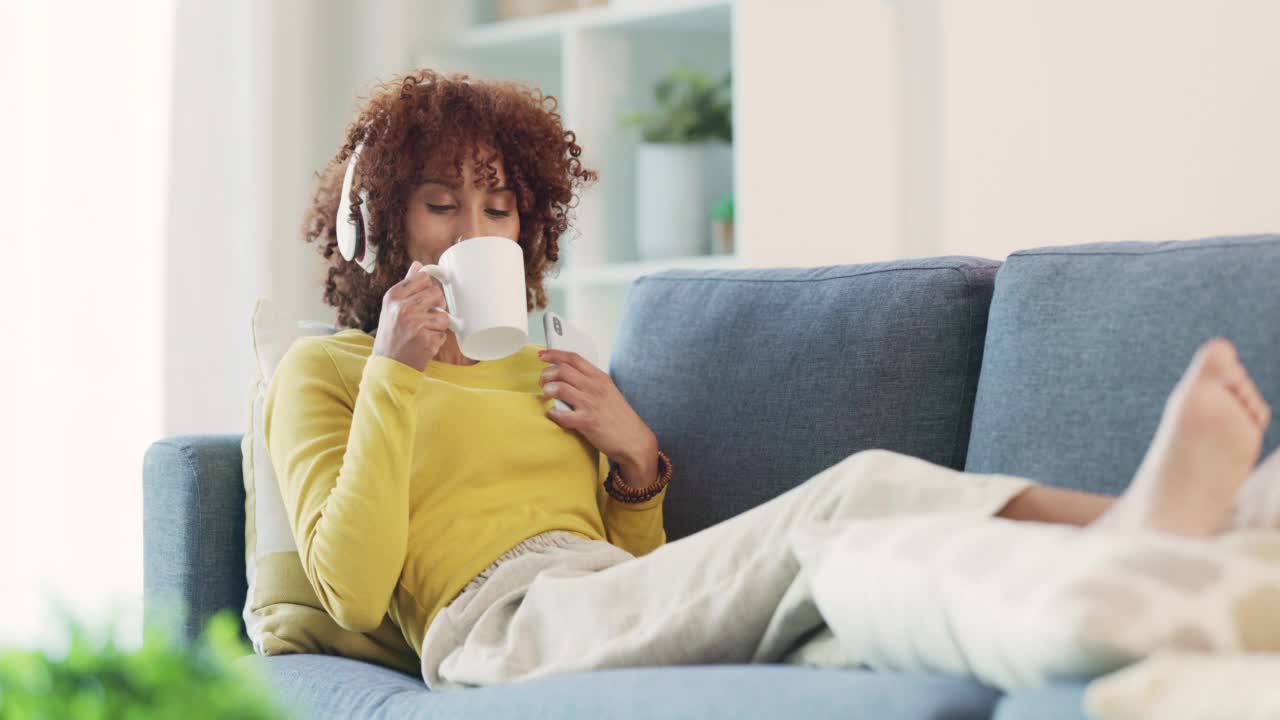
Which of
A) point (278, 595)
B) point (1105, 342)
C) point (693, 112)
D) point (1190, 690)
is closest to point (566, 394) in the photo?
point (278, 595)

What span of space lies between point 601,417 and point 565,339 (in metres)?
A: 0.18

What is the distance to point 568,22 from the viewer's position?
3.00 metres

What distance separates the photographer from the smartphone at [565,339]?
1.70 metres

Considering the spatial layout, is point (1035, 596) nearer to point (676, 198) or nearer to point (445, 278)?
point (445, 278)

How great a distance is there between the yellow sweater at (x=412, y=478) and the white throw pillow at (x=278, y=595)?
7cm

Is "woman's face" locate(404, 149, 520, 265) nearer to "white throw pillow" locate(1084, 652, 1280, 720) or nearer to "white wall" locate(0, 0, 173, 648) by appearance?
"white throw pillow" locate(1084, 652, 1280, 720)

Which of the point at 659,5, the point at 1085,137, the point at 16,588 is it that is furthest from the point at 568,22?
the point at 16,588

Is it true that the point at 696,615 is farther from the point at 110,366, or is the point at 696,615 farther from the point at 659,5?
the point at 659,5

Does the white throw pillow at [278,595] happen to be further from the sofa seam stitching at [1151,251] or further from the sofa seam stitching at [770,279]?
the sofa seam stitching at [1151,251]

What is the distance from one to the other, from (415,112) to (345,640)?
633 mm

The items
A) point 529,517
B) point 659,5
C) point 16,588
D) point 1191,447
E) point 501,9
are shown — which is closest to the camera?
point 1191,447

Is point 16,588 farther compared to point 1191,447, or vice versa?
point 16,588

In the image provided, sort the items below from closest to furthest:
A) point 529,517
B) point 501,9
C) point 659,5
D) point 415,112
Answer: point 529,517
point 415,112
point 659,5
point 501,9

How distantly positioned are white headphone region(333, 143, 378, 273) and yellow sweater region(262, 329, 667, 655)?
3.8 inches
